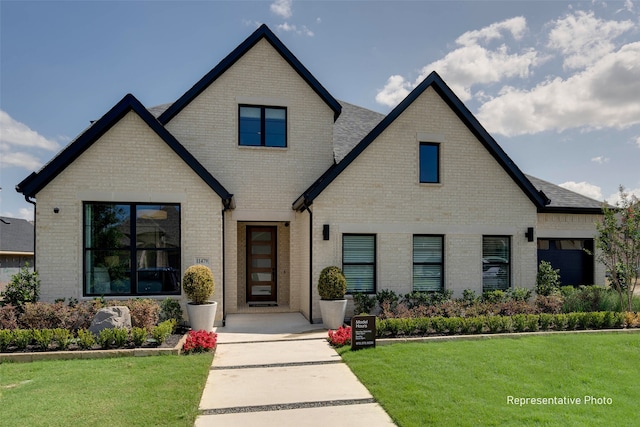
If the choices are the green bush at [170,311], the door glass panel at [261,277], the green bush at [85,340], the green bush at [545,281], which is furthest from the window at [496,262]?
the green bush at [85,340]

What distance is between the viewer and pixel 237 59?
13570mm

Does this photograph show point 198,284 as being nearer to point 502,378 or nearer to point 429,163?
point 502,378

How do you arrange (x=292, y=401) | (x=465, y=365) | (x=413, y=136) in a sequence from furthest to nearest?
→ (x=413, y=136) → (x=465, y=365) → (x=292, y=401)

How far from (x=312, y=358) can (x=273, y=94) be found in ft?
30.0

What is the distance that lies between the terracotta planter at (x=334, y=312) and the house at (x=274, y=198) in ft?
2.78

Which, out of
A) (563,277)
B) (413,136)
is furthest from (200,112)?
(563,277)

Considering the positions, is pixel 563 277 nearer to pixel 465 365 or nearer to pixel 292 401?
pixel 465 365

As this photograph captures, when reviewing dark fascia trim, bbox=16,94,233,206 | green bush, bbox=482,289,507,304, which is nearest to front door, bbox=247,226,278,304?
dark fascia trim, bbox=16,94,233,206

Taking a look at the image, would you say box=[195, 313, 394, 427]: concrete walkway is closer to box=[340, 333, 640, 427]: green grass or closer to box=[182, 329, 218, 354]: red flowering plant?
box=[182, 329, 218, 354]: red flowering plant

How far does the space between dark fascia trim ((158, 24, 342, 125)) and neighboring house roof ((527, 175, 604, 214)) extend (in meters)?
9.55

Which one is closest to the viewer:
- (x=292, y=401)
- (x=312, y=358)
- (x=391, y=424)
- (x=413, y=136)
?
(x=391, y=424)

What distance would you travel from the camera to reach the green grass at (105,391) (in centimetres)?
534

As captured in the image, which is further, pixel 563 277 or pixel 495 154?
pixel 563 277

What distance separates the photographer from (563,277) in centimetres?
1592
